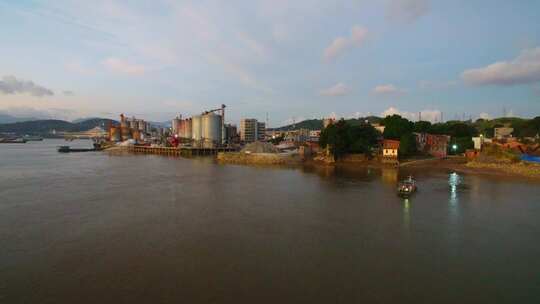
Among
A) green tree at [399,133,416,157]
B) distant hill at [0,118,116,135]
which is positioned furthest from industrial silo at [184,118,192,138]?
distant hill at [0,118,116,135]

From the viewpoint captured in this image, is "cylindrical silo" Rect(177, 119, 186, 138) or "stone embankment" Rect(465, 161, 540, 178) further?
"cylindrical silo" Rect(177, 119, 186, 138)

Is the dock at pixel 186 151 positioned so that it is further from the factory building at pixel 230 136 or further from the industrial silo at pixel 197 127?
the factory building at pixel 230 136

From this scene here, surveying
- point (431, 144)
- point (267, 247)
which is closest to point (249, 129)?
point (431, 144)

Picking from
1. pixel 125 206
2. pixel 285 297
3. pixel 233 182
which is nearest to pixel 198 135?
pixel 233 182

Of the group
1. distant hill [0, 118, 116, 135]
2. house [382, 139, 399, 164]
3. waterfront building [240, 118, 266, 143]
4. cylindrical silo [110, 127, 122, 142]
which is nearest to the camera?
house [382, 139, 399, 164]

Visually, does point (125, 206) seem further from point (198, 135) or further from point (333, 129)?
point (198, 135)

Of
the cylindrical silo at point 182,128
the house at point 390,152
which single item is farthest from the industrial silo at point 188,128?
the house at point 390,152

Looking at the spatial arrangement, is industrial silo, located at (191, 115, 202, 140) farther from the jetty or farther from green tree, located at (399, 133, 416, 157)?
green tree, located at (399, 133, 416, 157)
